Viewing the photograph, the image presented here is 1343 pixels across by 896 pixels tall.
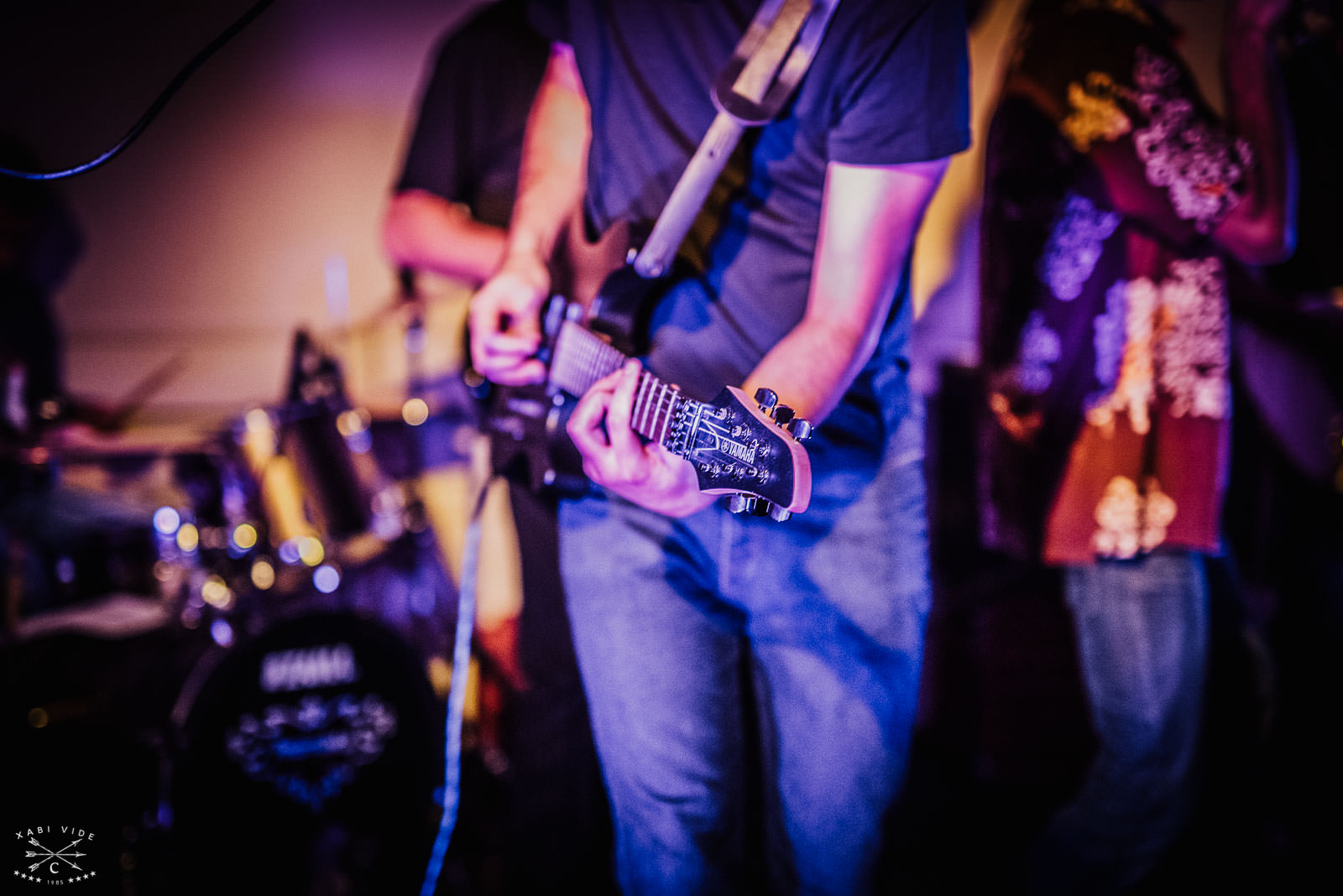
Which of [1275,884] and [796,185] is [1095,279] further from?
[1275,884]

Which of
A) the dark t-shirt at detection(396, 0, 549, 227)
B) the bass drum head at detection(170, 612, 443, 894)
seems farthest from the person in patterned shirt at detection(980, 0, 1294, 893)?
the bass drum head at detection(170, 612, 443, 894)

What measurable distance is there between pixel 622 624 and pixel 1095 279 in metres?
1.56

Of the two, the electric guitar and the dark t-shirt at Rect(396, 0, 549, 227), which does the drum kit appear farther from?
the electric guitar

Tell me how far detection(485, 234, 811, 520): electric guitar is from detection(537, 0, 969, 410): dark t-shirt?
0.11 meters

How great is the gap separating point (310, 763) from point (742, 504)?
198 centimetres

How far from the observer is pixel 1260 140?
171cm

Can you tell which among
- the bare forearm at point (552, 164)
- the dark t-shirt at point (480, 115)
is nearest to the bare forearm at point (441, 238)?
the dark t-shirt at point (480, 115)

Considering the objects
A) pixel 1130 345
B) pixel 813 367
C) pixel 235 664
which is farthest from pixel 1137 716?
pixel 235 664

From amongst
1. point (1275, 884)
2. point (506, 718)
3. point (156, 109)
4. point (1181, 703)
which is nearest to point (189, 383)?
point (506, 718)

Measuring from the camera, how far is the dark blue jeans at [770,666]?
3.90 ft

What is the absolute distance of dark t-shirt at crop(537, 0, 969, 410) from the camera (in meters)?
1.17

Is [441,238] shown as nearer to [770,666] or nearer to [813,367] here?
[813,367]
